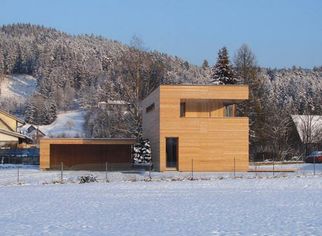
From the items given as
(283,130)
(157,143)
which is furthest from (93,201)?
(283,130)

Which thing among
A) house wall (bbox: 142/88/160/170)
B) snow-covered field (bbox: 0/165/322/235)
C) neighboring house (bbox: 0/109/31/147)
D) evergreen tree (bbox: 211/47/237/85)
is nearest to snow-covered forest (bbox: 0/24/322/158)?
evergreen tree (bbox: 211/47/237/85)

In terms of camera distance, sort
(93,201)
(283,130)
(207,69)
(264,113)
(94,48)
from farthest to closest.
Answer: (94,48), (207,69), (283,130), (264,113), (93,201)

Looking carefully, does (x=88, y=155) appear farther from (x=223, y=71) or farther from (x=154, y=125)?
(x=223, y=71)

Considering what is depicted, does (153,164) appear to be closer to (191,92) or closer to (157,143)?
(157,143)

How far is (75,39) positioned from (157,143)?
13490 cm

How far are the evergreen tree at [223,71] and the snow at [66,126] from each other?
162 ft

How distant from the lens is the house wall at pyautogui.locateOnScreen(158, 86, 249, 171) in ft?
130

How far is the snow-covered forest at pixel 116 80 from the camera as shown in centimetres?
5209

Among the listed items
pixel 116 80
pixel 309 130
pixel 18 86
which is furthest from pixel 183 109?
pixel 18 86

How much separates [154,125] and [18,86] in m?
121

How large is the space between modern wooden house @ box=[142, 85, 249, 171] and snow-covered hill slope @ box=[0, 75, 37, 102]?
375ft

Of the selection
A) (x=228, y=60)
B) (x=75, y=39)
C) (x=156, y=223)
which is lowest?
(x=156, y=223)

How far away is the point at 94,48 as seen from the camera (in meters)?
162

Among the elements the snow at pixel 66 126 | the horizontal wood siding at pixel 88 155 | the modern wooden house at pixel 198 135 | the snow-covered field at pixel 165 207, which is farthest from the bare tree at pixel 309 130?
the snow at pixel 66 126
